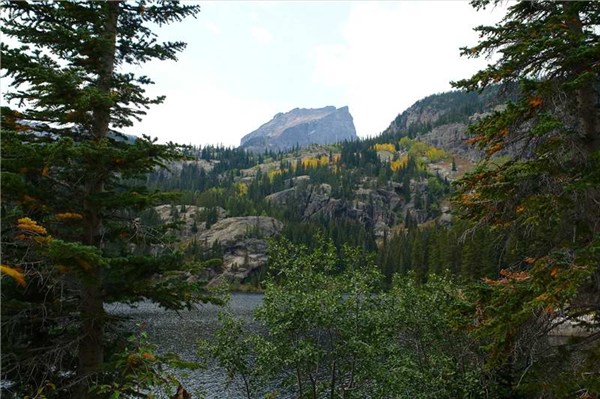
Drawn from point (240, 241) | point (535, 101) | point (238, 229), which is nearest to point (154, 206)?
point (535, 101)

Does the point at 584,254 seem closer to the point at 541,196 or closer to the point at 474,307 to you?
the point at 541,196

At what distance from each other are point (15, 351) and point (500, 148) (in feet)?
39.8

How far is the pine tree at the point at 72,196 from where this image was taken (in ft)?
29.5

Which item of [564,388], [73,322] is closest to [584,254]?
[564,388]

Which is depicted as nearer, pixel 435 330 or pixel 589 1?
pixel 589 1

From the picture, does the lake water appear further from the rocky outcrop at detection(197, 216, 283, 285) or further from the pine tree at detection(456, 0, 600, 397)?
the rocky outcrop at detection(197, 216, 283, 285)

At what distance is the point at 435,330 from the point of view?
17969mm

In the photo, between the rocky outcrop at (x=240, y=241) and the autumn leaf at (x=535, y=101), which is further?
the rocky outcrop at (x=240, y=241)

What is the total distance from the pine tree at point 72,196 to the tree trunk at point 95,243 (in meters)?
0.03

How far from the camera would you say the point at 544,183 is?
9.77m

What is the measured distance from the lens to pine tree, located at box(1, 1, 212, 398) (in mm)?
8984

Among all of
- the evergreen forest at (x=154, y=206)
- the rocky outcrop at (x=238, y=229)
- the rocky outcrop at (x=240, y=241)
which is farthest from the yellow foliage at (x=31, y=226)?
the rocky outcrop at (x=238, y=229)

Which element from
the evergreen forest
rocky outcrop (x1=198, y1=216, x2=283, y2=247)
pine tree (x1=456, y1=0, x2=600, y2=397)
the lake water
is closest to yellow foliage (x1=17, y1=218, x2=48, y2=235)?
the evergreen forest

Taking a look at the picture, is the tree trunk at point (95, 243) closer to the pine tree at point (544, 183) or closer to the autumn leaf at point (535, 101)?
the pine tree at point (544, 183)
